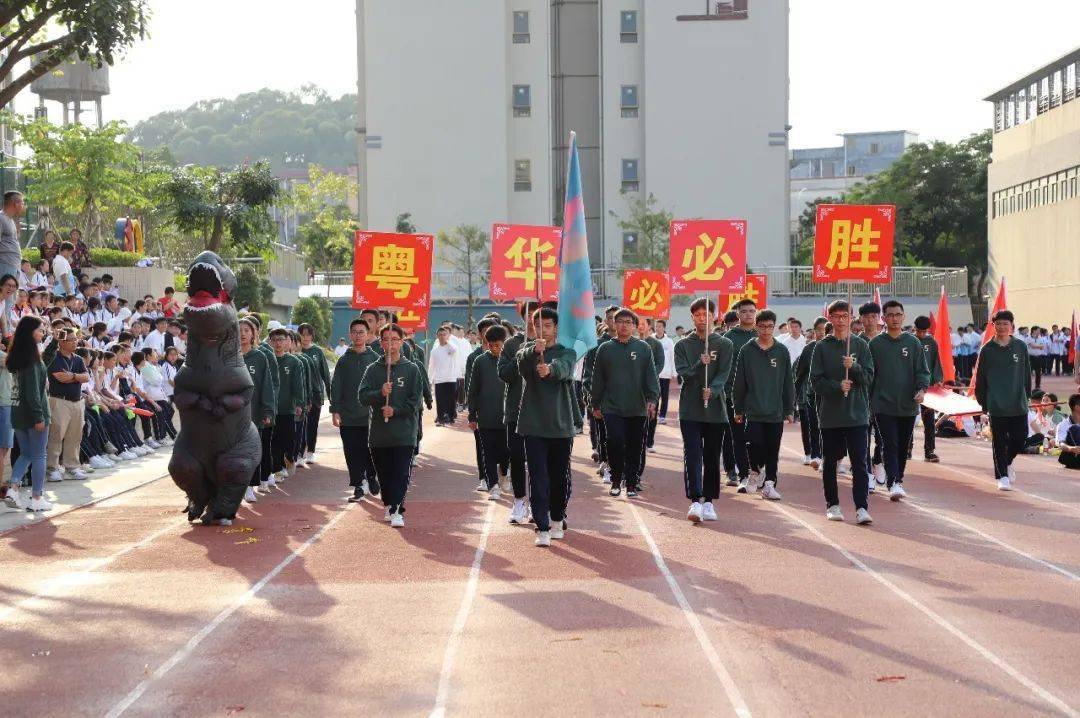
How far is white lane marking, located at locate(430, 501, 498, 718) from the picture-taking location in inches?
254

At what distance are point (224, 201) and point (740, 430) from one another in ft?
90.6

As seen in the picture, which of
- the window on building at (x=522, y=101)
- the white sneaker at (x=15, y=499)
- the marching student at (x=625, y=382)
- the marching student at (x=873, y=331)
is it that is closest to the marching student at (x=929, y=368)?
the marching student at (x=873, y=331)

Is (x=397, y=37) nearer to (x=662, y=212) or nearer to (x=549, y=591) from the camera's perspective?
(x=662, y=212)

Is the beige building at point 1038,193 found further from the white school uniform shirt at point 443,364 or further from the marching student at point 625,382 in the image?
the marching student at point 625,382

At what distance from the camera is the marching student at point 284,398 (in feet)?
52.5

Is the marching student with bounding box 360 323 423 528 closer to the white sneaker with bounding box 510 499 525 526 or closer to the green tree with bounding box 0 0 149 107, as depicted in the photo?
the white sneaker with bounding box 510 499 525 526

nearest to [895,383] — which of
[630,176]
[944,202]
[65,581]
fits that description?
[65,581]

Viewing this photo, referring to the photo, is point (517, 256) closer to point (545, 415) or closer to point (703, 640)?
point (545, 415)

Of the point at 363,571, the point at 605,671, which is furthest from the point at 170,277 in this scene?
the point at 605,671

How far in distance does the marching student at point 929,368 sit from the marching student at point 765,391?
6.21 feet

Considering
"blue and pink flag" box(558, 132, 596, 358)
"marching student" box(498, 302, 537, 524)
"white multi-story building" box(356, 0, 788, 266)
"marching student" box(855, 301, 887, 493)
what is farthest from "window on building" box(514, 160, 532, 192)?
"blue and pink flag" box(558, 132, 596, 358)

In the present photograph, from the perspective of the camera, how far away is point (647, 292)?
1038 inches

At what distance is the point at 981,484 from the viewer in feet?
51.2

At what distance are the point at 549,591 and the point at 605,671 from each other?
2.18m
